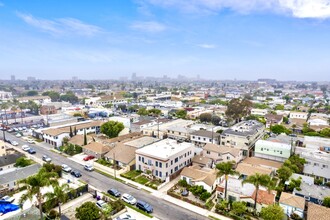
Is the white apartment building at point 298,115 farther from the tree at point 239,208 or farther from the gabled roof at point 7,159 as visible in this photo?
the gabled roof at point 7,159

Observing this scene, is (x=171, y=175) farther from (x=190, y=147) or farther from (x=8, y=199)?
(x=8, y=199)

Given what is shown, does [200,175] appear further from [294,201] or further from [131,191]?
[294,201]

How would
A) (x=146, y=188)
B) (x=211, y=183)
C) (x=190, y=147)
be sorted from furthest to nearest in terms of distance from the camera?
(x=190, y=147) → (x=146, y=188) → (x=211, y=183)

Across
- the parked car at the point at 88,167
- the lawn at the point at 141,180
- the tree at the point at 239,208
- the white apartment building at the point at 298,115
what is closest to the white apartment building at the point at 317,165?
the tree at the point at 239,208

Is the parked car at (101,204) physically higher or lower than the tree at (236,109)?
lower

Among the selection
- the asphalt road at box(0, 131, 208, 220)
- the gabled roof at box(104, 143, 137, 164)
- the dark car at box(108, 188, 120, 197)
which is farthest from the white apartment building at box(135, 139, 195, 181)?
the dark car at box(108, 188, 120, 197)

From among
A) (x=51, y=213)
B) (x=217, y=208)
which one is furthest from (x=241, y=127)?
(x=51, y=213)

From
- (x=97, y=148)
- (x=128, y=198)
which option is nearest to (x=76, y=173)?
(x=97, y=148)

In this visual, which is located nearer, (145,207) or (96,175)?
(145,207)
